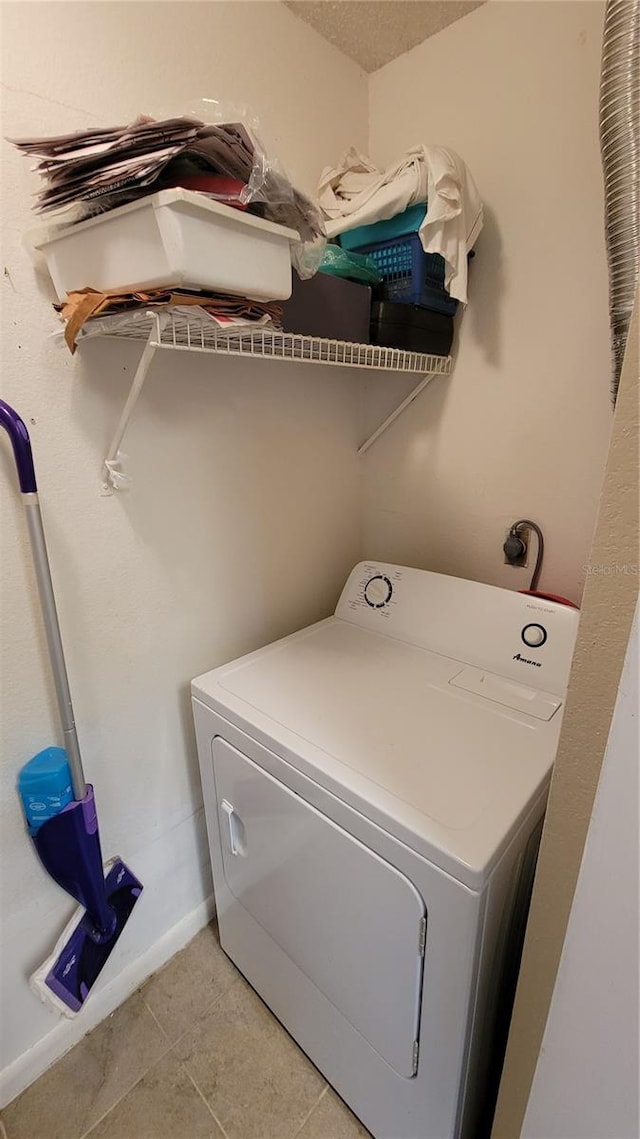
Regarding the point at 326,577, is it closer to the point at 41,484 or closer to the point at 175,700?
the point at 175,700

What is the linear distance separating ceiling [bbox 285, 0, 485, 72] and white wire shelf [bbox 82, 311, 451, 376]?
80cm

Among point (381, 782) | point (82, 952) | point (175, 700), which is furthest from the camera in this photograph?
point (175, 700)

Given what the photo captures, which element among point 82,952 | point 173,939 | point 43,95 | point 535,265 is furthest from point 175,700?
point 535,265

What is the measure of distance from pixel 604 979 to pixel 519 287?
1397mm

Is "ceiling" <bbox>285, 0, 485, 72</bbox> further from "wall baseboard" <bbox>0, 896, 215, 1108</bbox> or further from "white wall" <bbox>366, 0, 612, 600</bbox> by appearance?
"wall baseboard" <bbox>0, 896, 215, 1108</bbox>

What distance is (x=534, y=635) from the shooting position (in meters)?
1.20

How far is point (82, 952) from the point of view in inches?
46.9

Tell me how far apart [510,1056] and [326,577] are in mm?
1215

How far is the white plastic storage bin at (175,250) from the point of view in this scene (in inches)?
30.3

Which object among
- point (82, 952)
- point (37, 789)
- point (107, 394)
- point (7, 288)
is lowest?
point (82, 952)

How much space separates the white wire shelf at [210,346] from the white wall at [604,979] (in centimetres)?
81

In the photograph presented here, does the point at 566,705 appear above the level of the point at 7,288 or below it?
below

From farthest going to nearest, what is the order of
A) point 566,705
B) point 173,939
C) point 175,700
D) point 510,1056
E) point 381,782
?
point 173,939, point 175,700, point 381,782, point 510,1056, point 566,705

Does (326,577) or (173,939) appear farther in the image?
(326,577)
